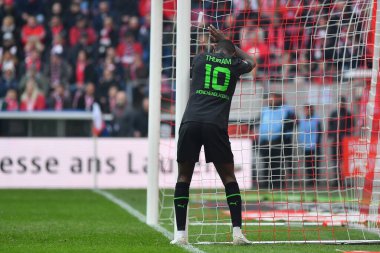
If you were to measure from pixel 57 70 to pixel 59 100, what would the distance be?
1.77m

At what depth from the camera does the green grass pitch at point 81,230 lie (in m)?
8.99

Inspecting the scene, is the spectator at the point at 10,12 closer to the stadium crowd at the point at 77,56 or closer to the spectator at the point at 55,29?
the stadium crowd at the point at 77,56

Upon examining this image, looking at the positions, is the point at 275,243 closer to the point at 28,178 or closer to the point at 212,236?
the point at 212,236

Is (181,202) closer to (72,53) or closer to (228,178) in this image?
(228,178)

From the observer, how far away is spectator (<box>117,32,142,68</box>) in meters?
26.5

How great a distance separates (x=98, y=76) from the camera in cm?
2569

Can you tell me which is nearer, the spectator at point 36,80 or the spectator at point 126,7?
the spectator at point 36,80

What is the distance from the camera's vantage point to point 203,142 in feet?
30.7

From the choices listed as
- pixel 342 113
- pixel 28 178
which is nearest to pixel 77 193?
pixel 28 178

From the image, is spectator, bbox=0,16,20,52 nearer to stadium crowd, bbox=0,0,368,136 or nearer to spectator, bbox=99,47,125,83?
stadium crowd, bbox=0,0,368,136

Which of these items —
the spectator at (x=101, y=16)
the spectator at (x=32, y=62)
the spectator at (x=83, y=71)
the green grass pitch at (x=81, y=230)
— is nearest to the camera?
the green grass pitch at (x=81, y=230)

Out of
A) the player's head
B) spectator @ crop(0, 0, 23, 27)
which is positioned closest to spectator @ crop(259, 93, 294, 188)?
the player's head

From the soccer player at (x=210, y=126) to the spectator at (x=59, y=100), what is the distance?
1462cm

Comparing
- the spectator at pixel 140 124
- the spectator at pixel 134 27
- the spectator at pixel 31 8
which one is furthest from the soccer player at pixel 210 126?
the spectator at pixel 31 8
